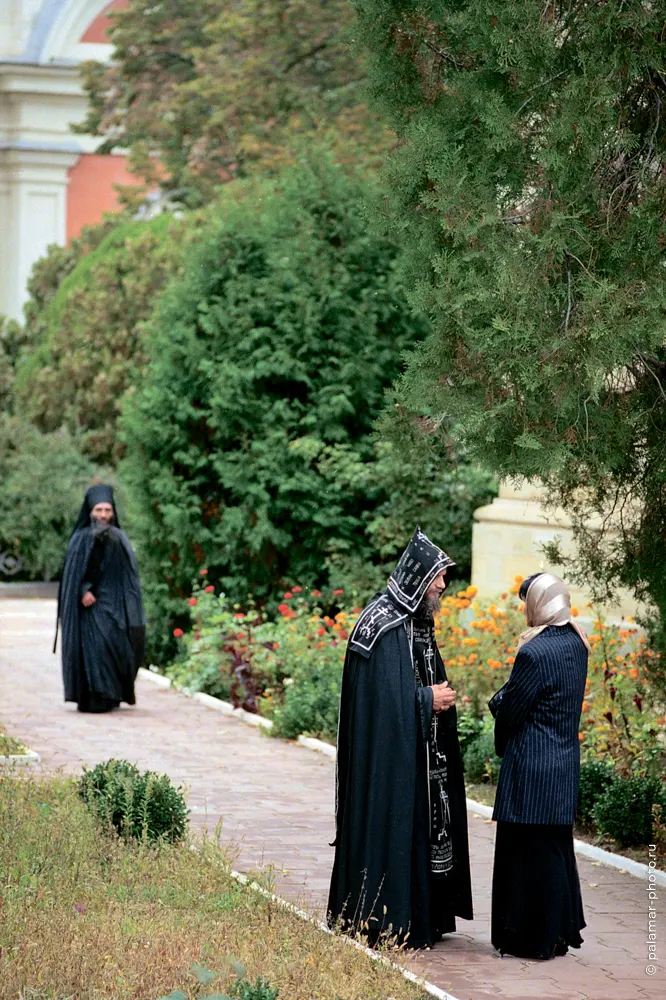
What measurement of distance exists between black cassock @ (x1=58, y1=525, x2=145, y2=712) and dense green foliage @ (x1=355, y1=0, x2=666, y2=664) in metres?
6.87

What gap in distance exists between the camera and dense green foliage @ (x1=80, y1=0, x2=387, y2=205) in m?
24.1

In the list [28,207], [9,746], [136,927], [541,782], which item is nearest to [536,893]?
[541,782]

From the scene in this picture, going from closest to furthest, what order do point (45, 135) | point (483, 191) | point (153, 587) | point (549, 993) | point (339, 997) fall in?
point (339, 997)
point (549, 993)
point (483, 191)
point (153, 587)
point (45, 135)

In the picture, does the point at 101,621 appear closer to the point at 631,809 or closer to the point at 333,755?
the point at 333,755

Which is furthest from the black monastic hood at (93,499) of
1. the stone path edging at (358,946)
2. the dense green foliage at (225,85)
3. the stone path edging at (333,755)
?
the dense green foliage at (225,85)

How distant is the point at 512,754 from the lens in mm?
7211

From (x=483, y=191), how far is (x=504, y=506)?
7.01m

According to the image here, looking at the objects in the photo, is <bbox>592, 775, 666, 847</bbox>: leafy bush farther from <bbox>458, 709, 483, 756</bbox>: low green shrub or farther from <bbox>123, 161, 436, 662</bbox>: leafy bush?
<bbox>123, 161, 436, 662</bbox>: leafy bush

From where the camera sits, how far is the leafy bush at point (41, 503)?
78.9 feet

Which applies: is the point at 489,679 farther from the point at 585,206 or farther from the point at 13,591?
the point at 13,591

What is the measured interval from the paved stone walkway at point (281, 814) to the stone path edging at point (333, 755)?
67mm

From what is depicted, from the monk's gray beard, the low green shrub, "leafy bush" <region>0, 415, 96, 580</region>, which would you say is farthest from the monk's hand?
"leafy bush" <region>0, 415, 96, 580</region>

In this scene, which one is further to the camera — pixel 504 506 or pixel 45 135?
pixel 45 135

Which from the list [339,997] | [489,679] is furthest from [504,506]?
[339,997]
